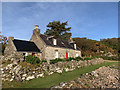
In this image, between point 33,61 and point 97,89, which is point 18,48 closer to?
point 33,61

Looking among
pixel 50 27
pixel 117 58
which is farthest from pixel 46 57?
pixel 50 27

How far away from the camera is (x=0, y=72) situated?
32.9 ft

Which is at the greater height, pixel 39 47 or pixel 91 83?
pixel 39 47

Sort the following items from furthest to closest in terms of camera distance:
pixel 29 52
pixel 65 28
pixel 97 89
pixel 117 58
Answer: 1. pixel 65 28
2. pixel 117 58
3. pixel 29 52
4. pixel 97 89

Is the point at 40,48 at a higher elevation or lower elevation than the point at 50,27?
lower

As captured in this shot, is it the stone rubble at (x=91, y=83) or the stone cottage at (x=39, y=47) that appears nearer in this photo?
the stone rubble at (x=91, y=83)

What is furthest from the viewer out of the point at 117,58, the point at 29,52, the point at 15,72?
the point at 117,58

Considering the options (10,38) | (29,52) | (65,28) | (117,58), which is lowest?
(117,58)

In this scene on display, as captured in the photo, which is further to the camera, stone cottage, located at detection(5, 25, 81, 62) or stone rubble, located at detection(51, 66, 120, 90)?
stone cottage, located at detection(5, 25, 81, 62)

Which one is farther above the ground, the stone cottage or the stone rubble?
the stone cottage

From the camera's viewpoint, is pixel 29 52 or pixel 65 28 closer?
pixel 29 52

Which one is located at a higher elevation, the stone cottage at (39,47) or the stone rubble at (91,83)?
the stone cottage at (39,47)

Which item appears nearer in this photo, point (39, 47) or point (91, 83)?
point (91, 83)

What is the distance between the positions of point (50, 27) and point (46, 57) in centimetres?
2617
